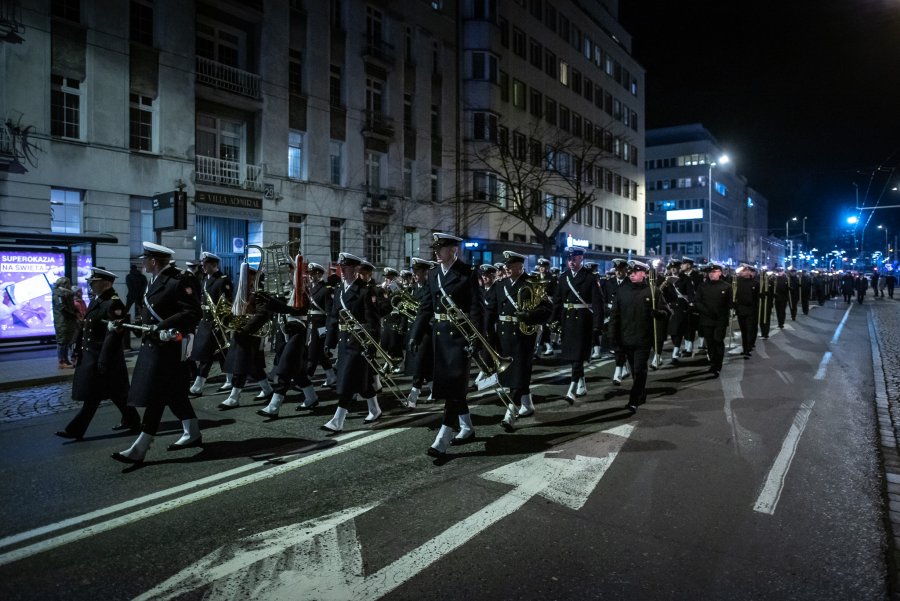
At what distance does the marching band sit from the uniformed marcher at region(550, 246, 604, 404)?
21 mm

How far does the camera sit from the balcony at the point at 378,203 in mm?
28062

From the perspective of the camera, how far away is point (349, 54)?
27.8 metres

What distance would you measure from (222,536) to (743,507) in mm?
3812

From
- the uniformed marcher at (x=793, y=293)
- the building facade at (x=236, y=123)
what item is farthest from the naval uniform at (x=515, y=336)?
the uniformed marcher at (x=793, y=293)

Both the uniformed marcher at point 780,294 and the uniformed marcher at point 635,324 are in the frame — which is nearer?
the uniformed marcher at point 635,324

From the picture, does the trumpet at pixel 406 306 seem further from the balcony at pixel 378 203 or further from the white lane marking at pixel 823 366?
the balcony at pixel 378 203

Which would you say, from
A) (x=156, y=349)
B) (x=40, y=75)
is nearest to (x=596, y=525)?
(x=156, y=349)

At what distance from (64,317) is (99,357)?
6.96 m

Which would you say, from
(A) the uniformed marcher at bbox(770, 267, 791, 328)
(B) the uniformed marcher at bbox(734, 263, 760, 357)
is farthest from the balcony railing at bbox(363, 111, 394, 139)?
(B) the uniformed marcher at bbox(734, 263, 760, 357)

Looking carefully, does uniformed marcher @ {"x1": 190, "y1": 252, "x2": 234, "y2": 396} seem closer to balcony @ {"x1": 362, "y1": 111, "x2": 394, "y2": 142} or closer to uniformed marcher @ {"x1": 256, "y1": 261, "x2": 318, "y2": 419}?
uniformed marcher @ {"x1": 256, "y1": 261, "x2": 318, "y2": 419}

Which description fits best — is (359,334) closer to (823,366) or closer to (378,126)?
(823,366)

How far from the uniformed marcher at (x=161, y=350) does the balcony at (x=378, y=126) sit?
2319 centimetres

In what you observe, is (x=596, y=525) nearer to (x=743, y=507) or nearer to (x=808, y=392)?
(x=743, y=507)

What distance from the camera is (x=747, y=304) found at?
14.4m
